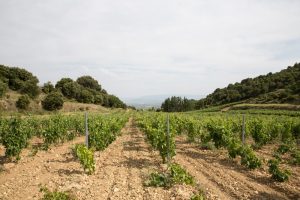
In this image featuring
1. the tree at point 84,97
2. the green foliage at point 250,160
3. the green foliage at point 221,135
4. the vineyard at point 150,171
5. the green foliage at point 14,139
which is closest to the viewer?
the vineyard at point 150,171

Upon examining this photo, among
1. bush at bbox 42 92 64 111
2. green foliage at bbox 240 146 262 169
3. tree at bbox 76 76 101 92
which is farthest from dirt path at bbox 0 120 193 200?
tree at bbox 76 76 101 92

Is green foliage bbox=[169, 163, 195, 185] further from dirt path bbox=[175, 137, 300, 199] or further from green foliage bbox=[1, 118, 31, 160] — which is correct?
green foliage bbox=[1, 118, 31, 160]

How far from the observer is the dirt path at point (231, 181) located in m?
7.69

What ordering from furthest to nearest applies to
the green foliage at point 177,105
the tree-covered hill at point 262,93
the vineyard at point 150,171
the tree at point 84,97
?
the green foliage at point 177,105, the tree at point 84,97, the tree-covered hill at point 262,93, the vineyard at point 150,171

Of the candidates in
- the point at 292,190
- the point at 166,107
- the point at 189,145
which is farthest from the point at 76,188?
the point at 166,107

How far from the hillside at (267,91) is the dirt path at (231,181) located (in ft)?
191

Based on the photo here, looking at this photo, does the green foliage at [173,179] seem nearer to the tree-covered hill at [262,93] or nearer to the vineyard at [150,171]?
the vineyard at [150,171]

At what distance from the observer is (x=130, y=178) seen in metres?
9.02

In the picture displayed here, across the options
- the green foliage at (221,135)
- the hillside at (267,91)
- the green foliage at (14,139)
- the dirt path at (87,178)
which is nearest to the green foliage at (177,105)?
the hillside at (267,91)

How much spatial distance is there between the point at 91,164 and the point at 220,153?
250 inches

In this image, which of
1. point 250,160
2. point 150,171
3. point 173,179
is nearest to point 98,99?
point 150,171

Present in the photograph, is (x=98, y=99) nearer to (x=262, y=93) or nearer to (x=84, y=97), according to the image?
(x=84, y=97)

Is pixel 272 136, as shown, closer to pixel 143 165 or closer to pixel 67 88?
pixel 143 165

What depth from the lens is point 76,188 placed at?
309 inches
